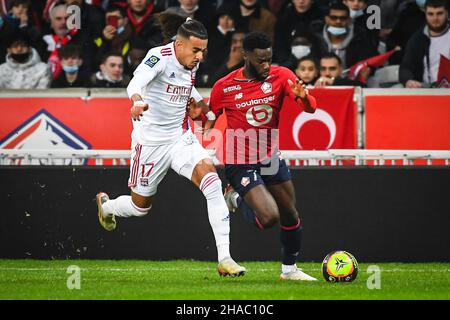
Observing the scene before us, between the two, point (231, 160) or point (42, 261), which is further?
point (42, 261)

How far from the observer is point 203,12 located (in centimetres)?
1515

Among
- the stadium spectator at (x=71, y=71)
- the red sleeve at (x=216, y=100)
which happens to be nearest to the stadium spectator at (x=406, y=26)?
the stadium spectator at (x=71, y=71)

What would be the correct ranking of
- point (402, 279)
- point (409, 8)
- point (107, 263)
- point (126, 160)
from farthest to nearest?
point (409, 8) → point (126, 160) → point (107, 263) → point (402, 279)

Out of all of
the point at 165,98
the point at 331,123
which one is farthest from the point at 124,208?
the point at 331,123

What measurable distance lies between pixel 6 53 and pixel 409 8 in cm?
562

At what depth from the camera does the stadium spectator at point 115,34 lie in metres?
15.1

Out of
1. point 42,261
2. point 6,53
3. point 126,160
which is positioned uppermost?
point 6,53

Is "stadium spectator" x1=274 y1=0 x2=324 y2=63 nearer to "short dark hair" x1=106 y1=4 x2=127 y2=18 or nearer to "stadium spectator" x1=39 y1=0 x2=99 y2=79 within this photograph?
"short dark hair" x1=106 y1=4 x2=127 y2=18

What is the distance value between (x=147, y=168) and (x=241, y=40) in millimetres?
4310

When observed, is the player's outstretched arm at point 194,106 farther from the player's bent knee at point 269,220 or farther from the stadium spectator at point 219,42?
the stadium spectator at point 219,42

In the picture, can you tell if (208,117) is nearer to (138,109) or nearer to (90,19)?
(138,109)

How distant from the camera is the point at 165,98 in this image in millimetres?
10453
